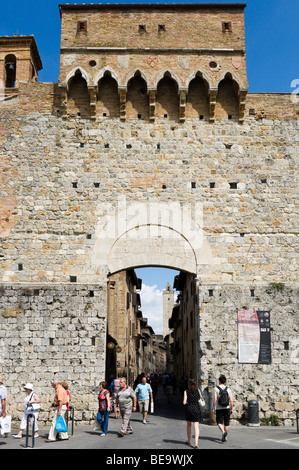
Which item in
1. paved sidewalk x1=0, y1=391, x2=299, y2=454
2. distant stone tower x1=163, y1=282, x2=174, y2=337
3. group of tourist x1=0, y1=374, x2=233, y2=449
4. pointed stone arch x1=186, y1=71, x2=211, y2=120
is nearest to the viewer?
paved sidewalk x1=0, y1=391, x2=299, y2=454

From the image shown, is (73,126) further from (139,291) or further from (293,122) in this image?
(139,291)

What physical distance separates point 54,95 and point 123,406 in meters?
10.2

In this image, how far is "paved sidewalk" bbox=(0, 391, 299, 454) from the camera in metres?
9.04

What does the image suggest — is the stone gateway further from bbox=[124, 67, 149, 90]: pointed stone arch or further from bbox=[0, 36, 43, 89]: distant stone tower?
bbox=[0, 36, 43, 89]: distant stone tower

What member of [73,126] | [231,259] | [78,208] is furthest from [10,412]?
[73,126]

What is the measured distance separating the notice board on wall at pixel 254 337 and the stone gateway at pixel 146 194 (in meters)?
0.16

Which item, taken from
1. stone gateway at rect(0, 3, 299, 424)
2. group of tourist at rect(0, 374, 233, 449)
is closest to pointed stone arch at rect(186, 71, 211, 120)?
stone gateway at rect(0, 3, 299, 424)

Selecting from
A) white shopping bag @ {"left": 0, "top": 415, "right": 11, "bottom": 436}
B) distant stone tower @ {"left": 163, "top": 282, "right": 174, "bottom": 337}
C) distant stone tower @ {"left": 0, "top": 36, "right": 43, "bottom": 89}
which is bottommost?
white shopping bag @ {"left": 0, "top": 415, "right": 11, "bottom": 436}

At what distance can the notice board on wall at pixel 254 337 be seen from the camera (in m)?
13.1

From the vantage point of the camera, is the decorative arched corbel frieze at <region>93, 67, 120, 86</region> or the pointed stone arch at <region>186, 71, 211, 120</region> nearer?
the decorative arched corbel frieze at <region>93, 67, 120, 86</region>

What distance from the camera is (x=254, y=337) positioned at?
1323cm

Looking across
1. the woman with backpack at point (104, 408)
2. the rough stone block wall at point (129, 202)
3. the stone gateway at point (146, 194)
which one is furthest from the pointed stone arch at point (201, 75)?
the woman with backpack at point (104, 408)

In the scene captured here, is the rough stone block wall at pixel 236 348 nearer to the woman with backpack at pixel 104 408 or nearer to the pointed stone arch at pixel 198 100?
the woman with backpack at pixel 104 408

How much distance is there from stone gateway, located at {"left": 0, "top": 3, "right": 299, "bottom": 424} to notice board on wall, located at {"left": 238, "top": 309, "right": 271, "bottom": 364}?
16 centimetres
